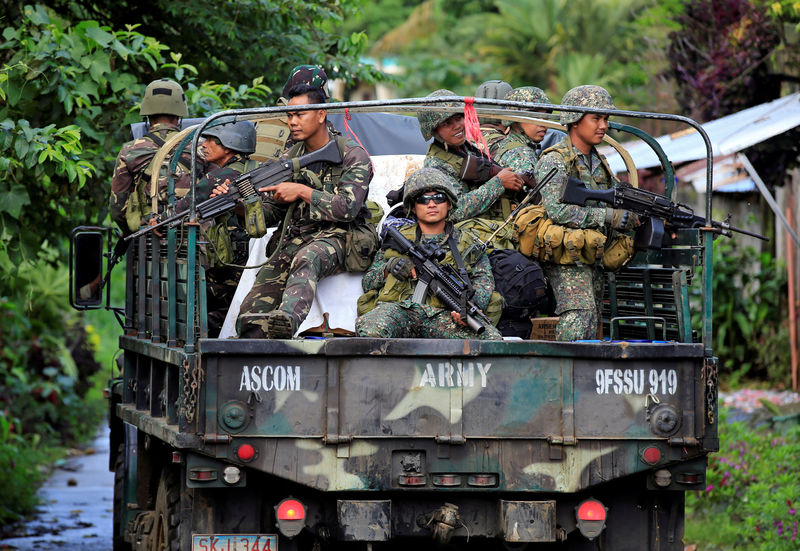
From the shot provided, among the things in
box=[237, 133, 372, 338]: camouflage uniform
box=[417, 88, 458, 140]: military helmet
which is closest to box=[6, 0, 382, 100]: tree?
box=[417, 88, 458, 140]: military helmet

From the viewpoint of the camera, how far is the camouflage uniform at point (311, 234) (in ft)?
23.4

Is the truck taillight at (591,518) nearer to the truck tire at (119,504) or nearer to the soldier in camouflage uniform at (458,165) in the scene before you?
the soldier in camouflage uniform at (458,165)

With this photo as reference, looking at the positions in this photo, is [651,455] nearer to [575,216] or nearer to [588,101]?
[575,216]

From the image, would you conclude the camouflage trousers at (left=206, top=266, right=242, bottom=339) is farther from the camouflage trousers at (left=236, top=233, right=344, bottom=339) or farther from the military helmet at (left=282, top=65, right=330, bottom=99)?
the military helmet at (left=282, top=65, right=330, bottom=99)

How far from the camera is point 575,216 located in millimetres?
7273

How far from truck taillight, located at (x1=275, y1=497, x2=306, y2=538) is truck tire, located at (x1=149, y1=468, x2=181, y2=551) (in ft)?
2.34

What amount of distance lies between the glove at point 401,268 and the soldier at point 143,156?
73.3 inches

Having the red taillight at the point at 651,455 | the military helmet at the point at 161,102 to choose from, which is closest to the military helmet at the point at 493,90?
the military helmet at the point at 161,102

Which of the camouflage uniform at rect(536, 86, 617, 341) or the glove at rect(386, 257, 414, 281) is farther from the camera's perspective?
the camouflage uniform at rect(536, 86, 617, 341)

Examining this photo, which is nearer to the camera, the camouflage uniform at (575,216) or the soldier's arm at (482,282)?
the soldier's arm at (482,282)

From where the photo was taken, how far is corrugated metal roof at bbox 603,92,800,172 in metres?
10.0

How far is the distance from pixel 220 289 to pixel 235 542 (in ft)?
7.00

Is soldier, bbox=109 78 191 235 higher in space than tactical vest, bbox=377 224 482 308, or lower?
higher

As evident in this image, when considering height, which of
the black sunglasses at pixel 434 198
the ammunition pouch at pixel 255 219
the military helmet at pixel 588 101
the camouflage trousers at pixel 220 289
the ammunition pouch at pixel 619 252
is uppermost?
the military helmet at pixel 588 101
